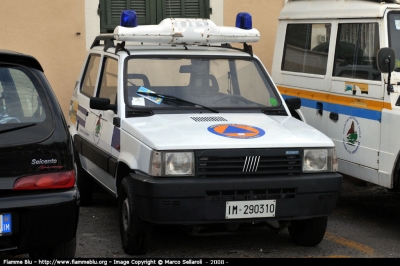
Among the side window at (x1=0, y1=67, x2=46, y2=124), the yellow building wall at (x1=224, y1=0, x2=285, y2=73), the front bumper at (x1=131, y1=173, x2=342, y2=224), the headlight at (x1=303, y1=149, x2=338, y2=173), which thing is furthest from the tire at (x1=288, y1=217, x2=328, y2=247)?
the yellow building wall at (x1=224, y1=0, x2=285, y2=73)

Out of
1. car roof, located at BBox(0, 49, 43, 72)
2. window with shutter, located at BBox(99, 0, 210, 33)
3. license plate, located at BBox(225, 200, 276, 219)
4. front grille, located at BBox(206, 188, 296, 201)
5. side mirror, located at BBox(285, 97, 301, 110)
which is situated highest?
window with shutter, located at BBox(99, 0, 210, 33)

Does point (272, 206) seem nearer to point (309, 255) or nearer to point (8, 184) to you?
point (309, 255)

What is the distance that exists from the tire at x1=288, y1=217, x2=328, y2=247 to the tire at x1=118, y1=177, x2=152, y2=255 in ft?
4.42

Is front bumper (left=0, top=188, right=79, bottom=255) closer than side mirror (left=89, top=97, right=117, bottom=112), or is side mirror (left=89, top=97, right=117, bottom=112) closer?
front bumper (left=0, top=188, right=79, bottom=255)

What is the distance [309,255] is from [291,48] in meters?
3.19

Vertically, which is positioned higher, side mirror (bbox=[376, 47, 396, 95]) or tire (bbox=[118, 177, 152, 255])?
side mirror (bbox=[376, 47, 396, 95])

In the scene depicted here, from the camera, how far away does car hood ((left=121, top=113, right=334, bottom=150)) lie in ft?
19.2

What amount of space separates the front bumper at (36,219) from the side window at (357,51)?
3.59m

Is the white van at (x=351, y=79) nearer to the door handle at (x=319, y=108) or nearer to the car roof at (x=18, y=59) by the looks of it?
the door handle at (x=319, y=108)

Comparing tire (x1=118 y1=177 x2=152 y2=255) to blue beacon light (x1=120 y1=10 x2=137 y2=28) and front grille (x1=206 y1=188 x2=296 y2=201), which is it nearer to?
front grille (x1=206 y1=188 x2=296 y2=201)

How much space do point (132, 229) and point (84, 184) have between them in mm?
2231

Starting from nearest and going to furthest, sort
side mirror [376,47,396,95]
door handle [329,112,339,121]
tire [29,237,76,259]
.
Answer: tire [29,237,76,259]
side mirror [376,47,396,95]
door handle [329,112,339,121]

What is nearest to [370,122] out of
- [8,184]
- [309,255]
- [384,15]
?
[384,15]

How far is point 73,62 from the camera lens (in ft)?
38.4
